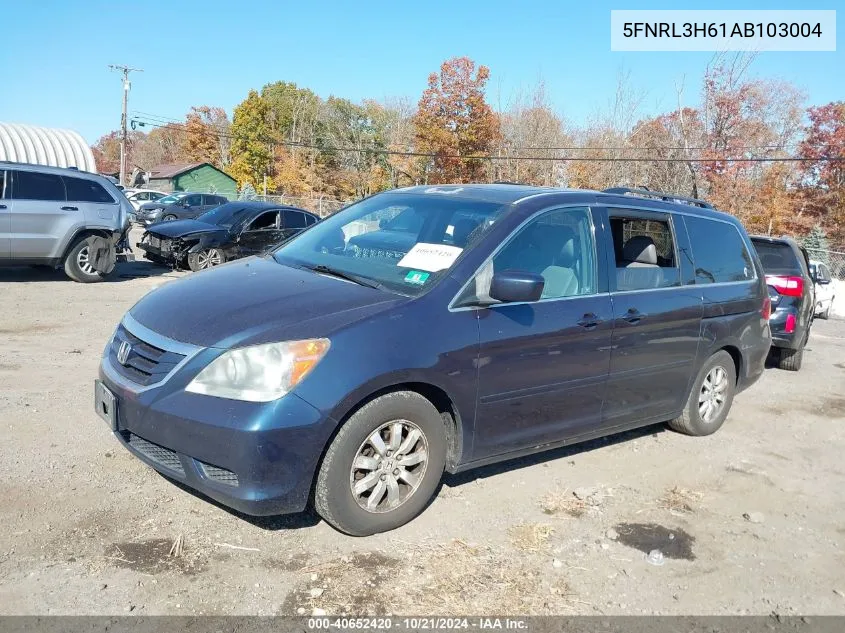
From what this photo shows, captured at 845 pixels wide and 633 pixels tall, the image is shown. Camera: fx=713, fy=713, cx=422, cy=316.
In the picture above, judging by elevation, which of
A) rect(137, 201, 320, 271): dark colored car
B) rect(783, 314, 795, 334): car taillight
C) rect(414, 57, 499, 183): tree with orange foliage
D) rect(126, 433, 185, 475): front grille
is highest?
rect(414, 57, 499, 183): tree with orange foliage

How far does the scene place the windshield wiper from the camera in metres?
4.07

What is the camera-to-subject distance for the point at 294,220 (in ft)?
49.3

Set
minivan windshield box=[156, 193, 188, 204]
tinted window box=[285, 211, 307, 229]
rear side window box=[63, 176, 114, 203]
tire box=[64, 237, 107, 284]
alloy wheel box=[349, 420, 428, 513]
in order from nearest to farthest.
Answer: alloy wheel box=[349, 420, 428, 513]
rear side window box=[63, 176, 114, 203]
tire box=[64, 237, 107, 284]
tinted window box=[285, 211, 307, 229]
minivan windshield box=[156, 193, 188, 204]

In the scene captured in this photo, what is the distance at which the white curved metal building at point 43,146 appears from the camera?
20.0m

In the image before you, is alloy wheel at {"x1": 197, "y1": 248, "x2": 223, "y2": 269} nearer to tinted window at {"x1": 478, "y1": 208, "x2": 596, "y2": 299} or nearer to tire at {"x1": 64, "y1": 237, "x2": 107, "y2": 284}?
tire at {"x1": 64, "y1": 237, "x2": 107, "y2": 284}

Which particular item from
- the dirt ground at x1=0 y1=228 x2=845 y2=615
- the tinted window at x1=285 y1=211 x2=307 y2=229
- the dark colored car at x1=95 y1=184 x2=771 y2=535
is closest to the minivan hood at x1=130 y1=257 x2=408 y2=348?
the dark colored car at x1=95 y1=184 x2=771 y2=535

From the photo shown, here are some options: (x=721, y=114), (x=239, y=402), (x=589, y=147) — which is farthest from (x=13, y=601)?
(x=589, y=147)

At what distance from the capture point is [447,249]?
423 centimetres

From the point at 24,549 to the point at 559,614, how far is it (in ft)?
8.32

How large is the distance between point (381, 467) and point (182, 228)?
11.6m

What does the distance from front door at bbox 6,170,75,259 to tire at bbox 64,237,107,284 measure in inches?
11.7

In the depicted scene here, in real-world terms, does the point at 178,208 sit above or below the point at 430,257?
above

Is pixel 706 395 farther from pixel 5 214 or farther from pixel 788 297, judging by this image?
pixel 5 214

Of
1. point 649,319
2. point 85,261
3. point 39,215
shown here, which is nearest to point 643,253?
point 649,319
